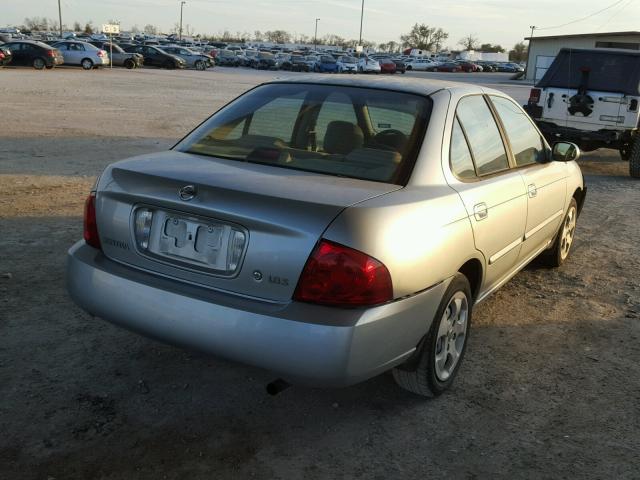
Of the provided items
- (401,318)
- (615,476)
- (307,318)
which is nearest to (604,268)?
(615,476)

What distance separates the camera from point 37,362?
3.66 metres

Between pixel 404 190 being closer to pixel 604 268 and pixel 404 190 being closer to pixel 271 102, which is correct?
pixel 271 102

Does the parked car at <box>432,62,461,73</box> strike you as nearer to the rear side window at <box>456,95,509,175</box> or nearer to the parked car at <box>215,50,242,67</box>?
Result: the parked car at <box>215,50,242,67</box>

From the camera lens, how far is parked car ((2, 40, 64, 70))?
1318 inches

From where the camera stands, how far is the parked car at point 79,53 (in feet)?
121

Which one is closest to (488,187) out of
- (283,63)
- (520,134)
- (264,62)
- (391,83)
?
(391,83)

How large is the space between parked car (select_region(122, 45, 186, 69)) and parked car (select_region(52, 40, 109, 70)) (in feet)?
24.7

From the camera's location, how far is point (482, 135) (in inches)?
157

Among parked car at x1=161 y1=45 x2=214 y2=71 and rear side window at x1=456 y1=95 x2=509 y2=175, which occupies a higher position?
rear side window at x1=456 y1=95 x2=509 y2=175

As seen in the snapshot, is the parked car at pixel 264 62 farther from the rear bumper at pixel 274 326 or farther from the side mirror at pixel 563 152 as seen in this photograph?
the rear bumper at pixel 274 326

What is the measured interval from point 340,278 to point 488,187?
56.4 inches

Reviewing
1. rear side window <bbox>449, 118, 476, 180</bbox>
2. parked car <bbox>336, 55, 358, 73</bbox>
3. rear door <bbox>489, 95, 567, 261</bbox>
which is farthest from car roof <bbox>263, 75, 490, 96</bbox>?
parked car <bbox>336, 55, 358, 73</bbox>

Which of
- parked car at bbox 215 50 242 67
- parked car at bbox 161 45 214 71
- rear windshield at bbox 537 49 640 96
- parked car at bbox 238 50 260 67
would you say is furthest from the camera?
parked car at bbox 215 50 242 67

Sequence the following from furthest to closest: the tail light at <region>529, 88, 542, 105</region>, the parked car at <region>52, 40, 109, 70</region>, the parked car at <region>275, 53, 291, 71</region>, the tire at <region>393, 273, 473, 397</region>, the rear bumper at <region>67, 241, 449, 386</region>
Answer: the parked car at <region>275, 53, 291, 71</region>
the parked car at <region>52, 40, 109, 70</region>
the tail light at <region>529, 88, 542, 105</region>
the tire at <region>393, 273, 473, 397</region>
the rear bumper at <region>67, 241, 449, 386</region>
